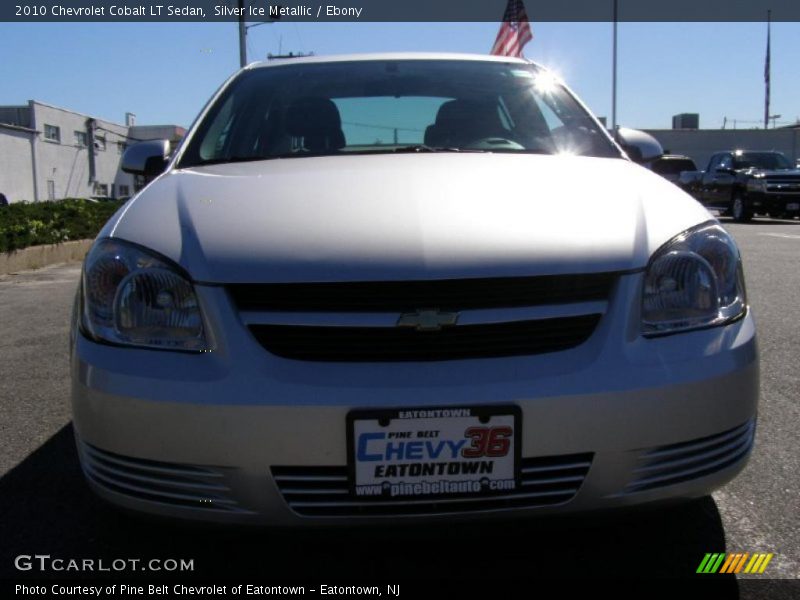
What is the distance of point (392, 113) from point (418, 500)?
2.05 meters

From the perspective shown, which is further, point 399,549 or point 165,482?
point 399,549

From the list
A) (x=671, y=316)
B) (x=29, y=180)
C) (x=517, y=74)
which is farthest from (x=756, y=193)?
(x=29, y=180)

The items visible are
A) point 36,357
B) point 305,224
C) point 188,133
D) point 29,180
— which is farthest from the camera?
point 29,180

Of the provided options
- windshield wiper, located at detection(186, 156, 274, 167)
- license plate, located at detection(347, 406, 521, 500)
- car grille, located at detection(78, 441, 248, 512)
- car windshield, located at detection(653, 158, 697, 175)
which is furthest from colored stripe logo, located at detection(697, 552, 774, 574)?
car windshield, located at detection(653, 158, 697, 175)

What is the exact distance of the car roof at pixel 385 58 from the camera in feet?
12.2

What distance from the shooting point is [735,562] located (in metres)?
2.26

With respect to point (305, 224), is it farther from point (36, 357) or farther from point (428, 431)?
point (36, 357)

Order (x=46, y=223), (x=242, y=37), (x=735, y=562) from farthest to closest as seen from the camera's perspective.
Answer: (x=242, y=37)
(x=46, y=223)
(x=735, y=562)

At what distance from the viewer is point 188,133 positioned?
3.20 metres

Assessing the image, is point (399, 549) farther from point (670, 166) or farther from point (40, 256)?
point (40, 256)

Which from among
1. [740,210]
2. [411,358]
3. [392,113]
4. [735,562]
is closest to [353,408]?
[411,358]

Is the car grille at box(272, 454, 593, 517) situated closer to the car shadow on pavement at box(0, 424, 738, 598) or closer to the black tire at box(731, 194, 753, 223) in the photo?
the car shadow on pavement at box(0, 424, 738, 598)

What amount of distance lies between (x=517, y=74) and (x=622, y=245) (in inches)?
68.6

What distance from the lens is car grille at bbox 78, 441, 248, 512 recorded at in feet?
6.27
